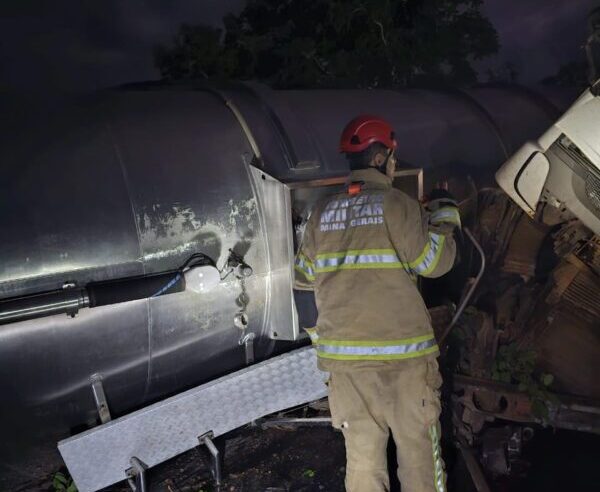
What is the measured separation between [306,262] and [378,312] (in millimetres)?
580

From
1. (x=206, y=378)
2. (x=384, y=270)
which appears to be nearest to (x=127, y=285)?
(x=206, y=378)

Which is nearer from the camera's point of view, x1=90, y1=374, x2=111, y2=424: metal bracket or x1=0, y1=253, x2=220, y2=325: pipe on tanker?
x1=0, y1=253, x2=220, y2=325: pipe on tanker

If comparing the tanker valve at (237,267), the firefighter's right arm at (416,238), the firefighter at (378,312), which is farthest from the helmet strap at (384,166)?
the tanker valve at (237,267)

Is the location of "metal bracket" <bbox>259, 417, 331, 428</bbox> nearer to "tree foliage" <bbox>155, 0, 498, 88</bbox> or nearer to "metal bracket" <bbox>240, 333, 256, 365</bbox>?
"metal bracket" <bbox>240, 333, 256, 365</bbox>

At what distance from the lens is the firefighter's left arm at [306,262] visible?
278cm

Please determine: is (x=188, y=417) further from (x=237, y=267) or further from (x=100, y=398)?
(x=237, y=267)

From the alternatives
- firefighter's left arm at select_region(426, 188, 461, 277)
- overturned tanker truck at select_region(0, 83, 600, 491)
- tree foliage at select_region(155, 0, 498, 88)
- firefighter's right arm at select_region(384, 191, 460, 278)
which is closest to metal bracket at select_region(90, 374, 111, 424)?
overturned tanker truck at select_region(0, 83, 600, 491)

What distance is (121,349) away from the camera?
2787 millimetres

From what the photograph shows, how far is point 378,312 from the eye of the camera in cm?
247

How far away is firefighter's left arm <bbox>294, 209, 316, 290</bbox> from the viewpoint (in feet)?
9.13

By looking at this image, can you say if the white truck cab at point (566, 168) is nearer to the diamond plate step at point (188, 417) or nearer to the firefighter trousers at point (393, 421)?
the firefighter trousers at point (393, 421)

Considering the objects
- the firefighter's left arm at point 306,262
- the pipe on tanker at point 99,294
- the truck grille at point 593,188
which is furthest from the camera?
the truck grille at point 593,188

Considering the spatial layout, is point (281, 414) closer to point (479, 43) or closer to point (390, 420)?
point (390, 420)

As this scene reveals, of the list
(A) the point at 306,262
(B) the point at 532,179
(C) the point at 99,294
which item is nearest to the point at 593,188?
(B) the point at 532,179
